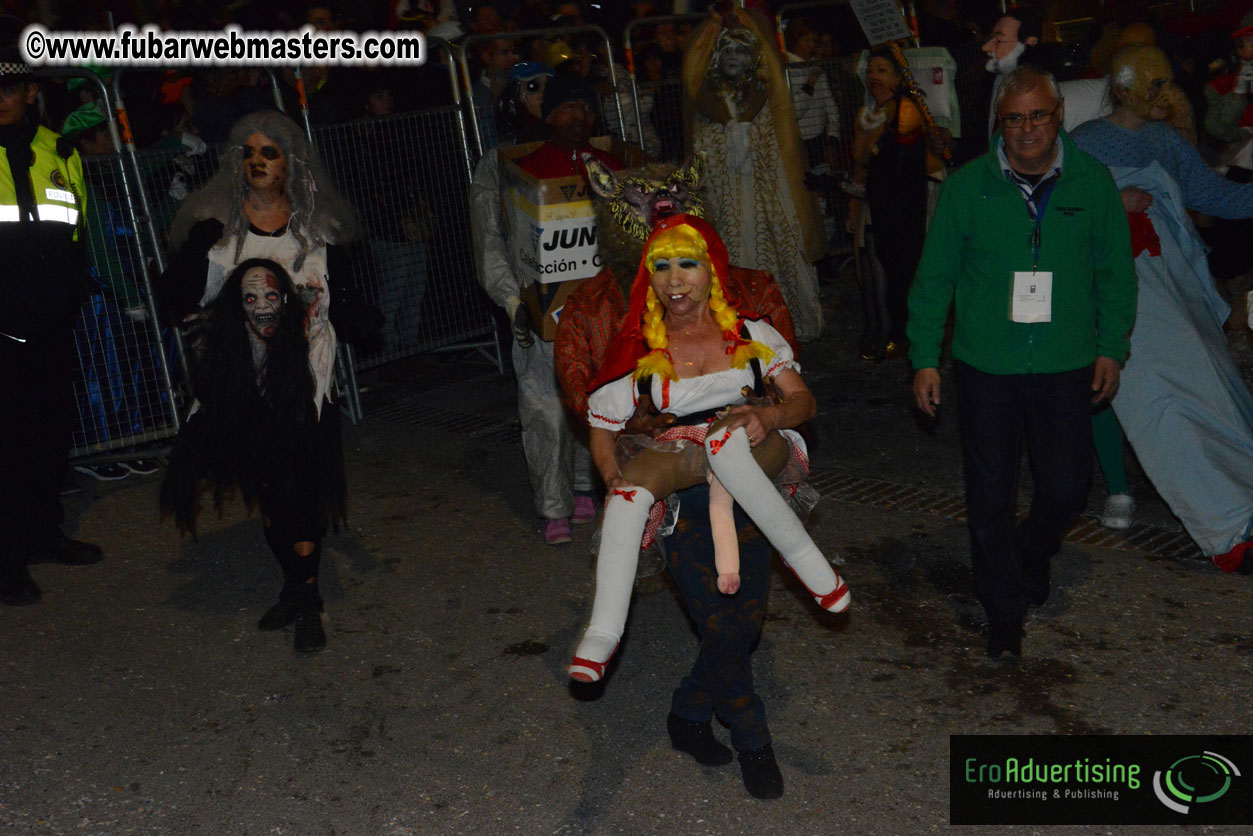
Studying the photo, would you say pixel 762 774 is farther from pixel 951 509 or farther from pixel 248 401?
pixel 951 509

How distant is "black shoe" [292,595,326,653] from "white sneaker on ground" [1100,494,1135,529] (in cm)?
348

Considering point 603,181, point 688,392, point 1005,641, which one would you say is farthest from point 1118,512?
point 603,181

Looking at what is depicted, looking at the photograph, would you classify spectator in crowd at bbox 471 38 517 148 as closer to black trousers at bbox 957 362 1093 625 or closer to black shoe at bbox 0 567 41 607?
black shoe at bbox 0 567 41 607

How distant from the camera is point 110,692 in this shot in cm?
477

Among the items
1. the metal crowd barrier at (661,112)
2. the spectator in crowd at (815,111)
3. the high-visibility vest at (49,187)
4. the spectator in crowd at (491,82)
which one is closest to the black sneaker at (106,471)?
the high-visibility vest at (49,187)

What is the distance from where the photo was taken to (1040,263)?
434 centimetres

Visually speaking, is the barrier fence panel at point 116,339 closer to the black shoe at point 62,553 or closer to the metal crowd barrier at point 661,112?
the black shoe at point 62,553

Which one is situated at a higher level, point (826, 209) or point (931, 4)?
point (931, 4)

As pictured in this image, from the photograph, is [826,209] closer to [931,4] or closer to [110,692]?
[931,4]

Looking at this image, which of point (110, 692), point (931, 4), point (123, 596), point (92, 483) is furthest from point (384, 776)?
point (931, 4)

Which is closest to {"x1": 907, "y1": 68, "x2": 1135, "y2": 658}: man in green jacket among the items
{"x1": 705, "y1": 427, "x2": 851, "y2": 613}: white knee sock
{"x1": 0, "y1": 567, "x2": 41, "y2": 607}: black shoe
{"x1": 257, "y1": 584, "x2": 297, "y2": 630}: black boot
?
{"x1": 705, "y1": 427, "x2": 851, "y2": 613}: white knee sock

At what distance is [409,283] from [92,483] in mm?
2488

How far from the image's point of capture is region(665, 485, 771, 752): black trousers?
147 inches

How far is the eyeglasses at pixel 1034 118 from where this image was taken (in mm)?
4219
